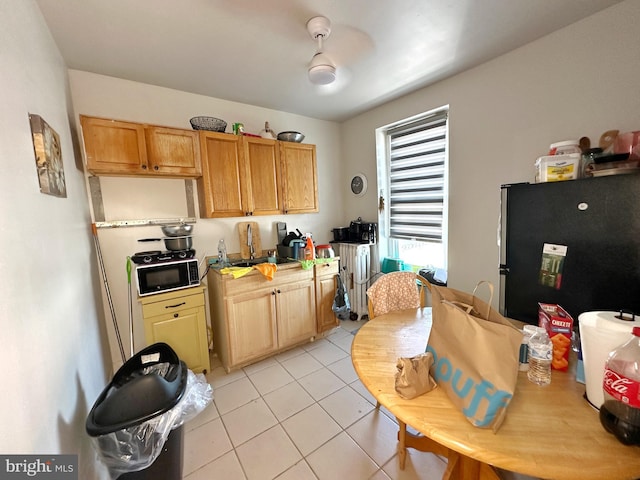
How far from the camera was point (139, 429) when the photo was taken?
44.9 inches

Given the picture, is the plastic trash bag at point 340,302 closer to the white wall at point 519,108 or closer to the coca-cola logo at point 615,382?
the white wall at point 519,108

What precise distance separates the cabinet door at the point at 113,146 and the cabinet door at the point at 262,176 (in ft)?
2.92

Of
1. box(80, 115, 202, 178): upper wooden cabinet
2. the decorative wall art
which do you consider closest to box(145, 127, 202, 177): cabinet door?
box(80, 115, 202, 178): upper wooden cabinet

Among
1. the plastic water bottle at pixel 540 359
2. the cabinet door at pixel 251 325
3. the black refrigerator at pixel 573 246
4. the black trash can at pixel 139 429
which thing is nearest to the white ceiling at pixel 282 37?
the black refrigerator at pixel 573 246

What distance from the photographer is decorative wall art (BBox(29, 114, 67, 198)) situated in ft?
3.75

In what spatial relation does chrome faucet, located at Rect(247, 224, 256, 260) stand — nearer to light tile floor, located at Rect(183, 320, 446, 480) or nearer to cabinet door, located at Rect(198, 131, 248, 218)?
cabinet door, located at Rect(198, 131, 248, 218)

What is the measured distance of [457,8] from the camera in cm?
151

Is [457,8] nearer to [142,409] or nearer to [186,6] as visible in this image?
[186,6]

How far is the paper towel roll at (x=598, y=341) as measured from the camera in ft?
2.44

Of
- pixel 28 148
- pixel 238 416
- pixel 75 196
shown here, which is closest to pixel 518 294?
pixel 238 416

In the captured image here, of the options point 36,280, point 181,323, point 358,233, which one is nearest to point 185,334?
point 181,323

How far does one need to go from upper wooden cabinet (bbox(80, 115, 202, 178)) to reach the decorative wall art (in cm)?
47

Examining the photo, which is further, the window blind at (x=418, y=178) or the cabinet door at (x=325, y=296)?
the cabinet door at (x=325, y=296)

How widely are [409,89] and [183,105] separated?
2305 mm
